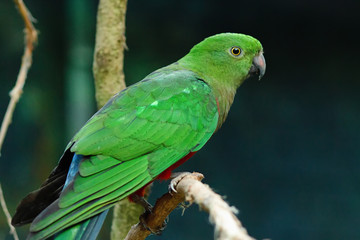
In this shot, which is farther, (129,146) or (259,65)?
(259,65)

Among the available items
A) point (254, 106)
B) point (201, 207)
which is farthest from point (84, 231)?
point (254, 106)

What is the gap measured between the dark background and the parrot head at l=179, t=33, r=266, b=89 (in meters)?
1.80

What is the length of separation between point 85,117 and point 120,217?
79.2 inches

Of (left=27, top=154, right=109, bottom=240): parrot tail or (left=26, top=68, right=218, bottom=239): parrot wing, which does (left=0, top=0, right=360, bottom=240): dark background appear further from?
(left=27, top=154, right=109, bottom=240): parrot tail

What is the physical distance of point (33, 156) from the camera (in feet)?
13.8

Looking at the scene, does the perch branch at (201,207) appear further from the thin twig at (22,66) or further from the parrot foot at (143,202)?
the thin twig at (22,66)

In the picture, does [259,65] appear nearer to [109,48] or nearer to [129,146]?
[109,48]

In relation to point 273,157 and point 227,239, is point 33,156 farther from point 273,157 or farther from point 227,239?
point 227,239

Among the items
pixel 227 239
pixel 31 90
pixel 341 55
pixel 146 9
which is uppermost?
pixel 341 55

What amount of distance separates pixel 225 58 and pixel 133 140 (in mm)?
783

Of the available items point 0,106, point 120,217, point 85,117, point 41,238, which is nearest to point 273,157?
point 85,117

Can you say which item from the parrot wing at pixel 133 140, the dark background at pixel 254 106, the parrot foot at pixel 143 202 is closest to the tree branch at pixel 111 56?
the parrot wing at pixel 133 140

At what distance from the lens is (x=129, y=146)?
6.14 feet

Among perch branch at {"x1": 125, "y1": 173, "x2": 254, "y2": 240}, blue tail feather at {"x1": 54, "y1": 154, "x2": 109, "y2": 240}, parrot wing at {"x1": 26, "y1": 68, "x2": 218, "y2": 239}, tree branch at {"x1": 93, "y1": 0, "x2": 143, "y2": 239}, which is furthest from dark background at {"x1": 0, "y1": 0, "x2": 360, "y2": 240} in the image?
blue tail feather at {"x1": 54, "y1": 154, "x2": 109, "y2": 240}
